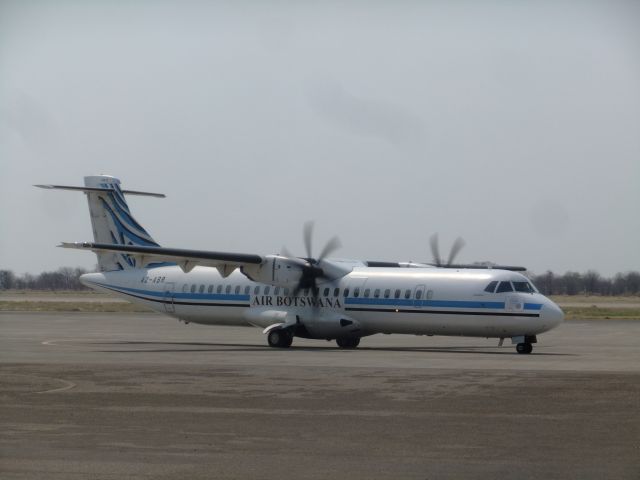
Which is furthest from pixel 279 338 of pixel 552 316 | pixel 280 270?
pixel 552 316

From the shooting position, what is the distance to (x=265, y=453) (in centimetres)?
1325

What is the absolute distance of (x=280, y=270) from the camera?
1425 inches

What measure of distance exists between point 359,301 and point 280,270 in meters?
2.96

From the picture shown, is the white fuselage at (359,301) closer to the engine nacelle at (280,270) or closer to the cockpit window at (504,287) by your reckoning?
the cockpit window at (504,287)

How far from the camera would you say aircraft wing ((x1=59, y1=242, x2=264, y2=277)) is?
113 ft

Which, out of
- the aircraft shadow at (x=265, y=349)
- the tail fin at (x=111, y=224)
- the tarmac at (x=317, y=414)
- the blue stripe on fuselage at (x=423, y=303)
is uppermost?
the tail fin at (x=111, y=224)

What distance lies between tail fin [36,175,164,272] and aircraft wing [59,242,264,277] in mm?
4599

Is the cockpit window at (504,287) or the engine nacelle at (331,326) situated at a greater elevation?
the cockpit window at (504,287)

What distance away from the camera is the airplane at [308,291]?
32.6 metres

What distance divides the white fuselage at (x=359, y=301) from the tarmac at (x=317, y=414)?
157 cm

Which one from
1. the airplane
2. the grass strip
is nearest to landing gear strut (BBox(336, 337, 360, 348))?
the airplane

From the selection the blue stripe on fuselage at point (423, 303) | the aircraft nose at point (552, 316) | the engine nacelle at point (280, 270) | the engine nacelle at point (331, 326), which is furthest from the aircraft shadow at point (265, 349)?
the engine nacelle at point (280, 270)

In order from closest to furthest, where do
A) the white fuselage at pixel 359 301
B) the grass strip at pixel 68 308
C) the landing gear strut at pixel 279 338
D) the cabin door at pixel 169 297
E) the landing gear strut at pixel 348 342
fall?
the white fuselage at pixel 359 301, the landing gear strut at pixel 279 338, the landing gear strut at pixel 348 342, the cabin door at pixel 169 297, the grass strip at pixel 68 308

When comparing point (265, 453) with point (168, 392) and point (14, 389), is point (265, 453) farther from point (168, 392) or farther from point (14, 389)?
point (14, 389)
